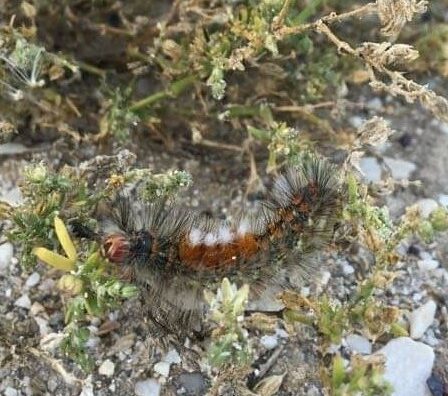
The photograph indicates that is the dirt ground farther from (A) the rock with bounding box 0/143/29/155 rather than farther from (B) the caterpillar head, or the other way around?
(B) the caterpillar head

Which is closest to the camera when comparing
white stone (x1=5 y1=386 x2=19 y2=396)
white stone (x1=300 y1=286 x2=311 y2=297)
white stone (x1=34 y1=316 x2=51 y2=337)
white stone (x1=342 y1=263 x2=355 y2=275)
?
white stone (x1=5 y1=386 x2=19 y2=396)

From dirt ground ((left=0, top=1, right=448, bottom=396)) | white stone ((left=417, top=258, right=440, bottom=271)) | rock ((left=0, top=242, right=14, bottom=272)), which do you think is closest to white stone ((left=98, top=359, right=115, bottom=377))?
dirt ground ((left=0, top=1, right=448, bottom=396))

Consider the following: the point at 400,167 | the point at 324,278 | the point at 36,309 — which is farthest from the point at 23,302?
the point at 400,167

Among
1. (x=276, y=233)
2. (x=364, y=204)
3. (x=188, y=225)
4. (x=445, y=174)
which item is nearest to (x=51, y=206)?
(x=188, y=225)

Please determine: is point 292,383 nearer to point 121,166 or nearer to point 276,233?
point 276,233

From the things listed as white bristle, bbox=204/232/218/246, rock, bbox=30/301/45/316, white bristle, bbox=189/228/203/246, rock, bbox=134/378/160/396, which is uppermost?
white bristle, bbox=189/228/203/246

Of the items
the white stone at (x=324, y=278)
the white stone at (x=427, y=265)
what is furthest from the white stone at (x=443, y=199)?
the white stone at (x=324, y=278)
